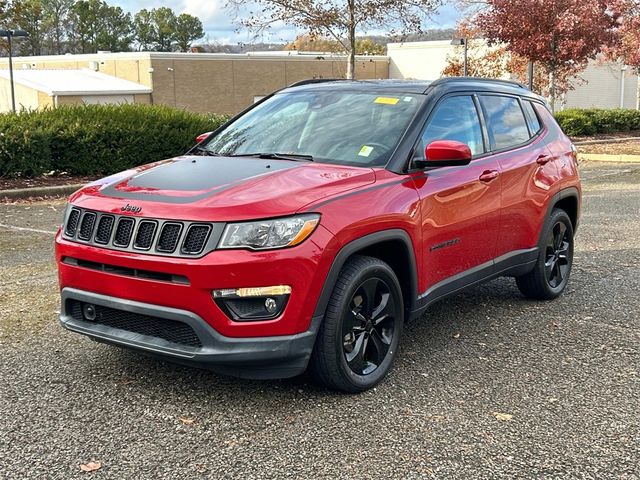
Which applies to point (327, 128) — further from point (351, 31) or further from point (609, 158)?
point (609, 158)

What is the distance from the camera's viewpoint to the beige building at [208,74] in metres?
40.8

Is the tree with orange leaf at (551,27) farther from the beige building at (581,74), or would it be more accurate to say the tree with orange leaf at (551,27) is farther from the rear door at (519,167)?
the beige building at (581,74)

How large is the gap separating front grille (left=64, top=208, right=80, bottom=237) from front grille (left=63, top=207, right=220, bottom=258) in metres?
0.03

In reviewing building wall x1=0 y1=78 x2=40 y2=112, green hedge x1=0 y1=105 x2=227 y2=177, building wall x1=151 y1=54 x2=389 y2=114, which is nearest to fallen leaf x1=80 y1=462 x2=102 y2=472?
green hedge x1=0 y1=105 x2=227 y2=177

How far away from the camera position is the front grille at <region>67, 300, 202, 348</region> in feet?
12.2

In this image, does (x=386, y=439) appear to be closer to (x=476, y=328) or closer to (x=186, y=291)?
(x=186, y=291)

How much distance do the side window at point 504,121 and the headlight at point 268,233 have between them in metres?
2.25

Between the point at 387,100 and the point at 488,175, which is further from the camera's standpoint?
the point at 488,175

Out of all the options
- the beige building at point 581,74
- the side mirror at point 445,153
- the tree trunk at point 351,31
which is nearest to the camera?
the side mirror at point 445,153

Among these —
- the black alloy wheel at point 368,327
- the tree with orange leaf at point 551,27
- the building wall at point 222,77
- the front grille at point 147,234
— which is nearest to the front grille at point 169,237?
the front grille at point 147,234

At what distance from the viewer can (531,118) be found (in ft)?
19.9

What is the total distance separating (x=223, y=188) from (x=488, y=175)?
2.11 m

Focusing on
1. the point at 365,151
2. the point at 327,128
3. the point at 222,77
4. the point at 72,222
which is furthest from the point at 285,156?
the point at 222,77

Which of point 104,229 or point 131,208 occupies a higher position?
point 131,208
